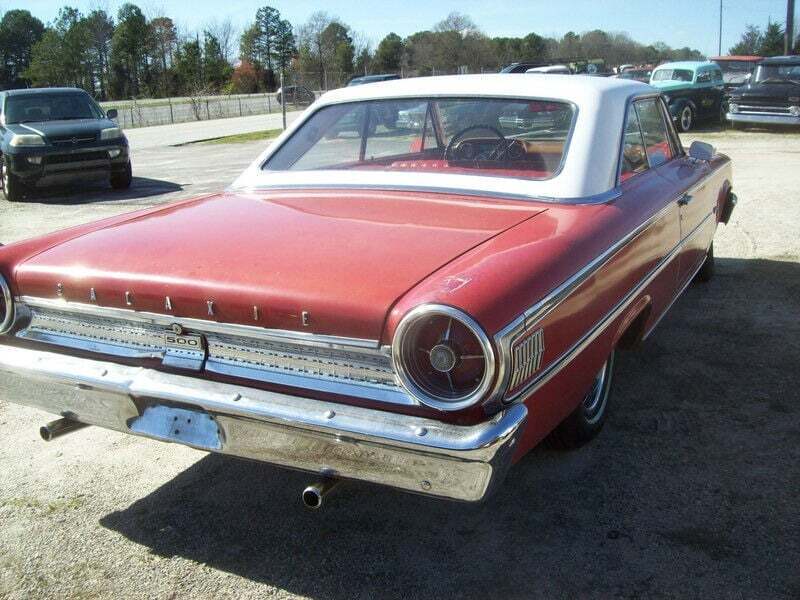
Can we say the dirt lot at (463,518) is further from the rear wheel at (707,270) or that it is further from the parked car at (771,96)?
the parked car at (771,96)

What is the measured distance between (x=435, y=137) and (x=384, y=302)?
1.74m

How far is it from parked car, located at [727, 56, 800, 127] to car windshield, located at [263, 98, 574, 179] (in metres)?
14.8

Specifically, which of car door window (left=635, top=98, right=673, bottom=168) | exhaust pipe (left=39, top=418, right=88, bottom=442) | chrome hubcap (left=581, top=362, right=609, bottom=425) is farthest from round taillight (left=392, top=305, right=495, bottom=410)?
car door window (left=635, top=98, right=673, bottom=168)

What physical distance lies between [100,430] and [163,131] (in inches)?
993

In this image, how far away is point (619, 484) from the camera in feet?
9.59

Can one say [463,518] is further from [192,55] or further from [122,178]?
[192,55]

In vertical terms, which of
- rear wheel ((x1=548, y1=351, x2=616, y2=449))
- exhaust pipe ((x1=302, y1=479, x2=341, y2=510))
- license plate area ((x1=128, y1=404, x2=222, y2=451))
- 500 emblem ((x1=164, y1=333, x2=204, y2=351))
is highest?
500 emblem ((x1=164, y1=333, x2=204, y2=351))

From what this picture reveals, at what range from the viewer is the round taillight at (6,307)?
2758 millimetres

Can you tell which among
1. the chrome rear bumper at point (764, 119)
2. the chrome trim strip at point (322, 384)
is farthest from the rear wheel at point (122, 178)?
the chrome rear bumper at point (764, 119)

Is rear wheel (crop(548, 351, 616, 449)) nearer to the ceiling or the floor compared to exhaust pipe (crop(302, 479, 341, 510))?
nearer to the floor

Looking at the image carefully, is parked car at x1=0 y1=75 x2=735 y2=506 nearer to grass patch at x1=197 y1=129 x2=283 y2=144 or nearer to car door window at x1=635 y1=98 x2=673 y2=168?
car door window at x1=635 y1=98 x2=673 y2=168

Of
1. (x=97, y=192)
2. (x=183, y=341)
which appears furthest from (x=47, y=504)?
(x=97, y=192)

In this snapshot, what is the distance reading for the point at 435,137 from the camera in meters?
3.69

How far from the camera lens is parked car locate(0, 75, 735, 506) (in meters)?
2.11
